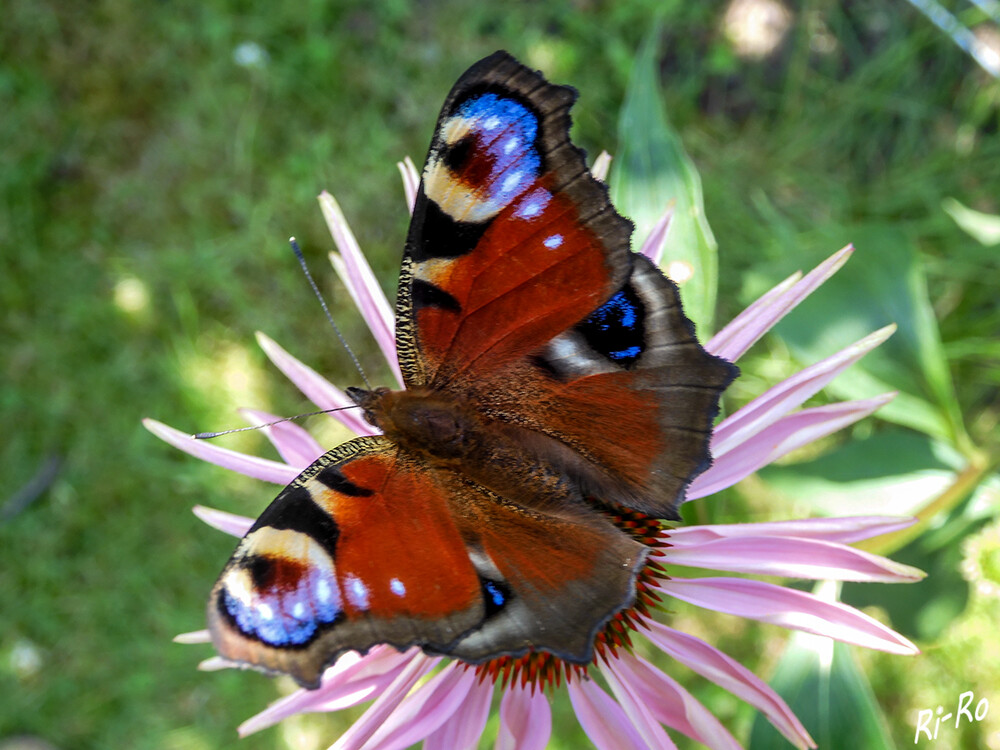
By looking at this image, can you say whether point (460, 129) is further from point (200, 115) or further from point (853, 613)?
point (200, 115)

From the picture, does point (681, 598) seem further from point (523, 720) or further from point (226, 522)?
point (226, 522)

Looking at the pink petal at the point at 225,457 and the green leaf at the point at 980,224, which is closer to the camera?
the pink petal at the point at 225,457

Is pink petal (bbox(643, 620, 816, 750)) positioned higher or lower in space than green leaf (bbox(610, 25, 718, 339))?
lower

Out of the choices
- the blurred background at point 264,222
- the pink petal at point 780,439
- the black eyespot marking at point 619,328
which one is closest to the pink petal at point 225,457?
the black eyespot marking at point 619,328

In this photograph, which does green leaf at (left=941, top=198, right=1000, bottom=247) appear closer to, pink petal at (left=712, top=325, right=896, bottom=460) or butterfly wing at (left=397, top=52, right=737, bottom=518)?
pink petal at (left=712, top=325, right=896, bottom=460)

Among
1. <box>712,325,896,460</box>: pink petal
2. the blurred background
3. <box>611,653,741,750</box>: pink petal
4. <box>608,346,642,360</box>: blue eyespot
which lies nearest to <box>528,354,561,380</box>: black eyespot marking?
<box>608,346,642,360</box>: blue eyespot

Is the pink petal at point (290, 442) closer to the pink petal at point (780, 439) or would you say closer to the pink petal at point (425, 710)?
the pink petal at point (425, 710)
